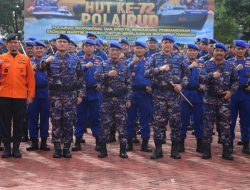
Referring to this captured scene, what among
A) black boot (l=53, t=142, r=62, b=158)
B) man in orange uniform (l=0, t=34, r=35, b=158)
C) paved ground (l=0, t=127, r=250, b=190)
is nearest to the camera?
paved ground (l=0, t=127, r=250, b=190)

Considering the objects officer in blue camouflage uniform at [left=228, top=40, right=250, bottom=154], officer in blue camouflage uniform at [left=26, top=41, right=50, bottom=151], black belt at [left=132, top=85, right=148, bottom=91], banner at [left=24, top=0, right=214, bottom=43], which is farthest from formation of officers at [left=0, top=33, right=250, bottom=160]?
banner at [left=24, top=0, right=214, bottom=43]

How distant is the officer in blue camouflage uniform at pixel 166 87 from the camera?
26.2ft

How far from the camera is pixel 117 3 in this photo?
822 inches

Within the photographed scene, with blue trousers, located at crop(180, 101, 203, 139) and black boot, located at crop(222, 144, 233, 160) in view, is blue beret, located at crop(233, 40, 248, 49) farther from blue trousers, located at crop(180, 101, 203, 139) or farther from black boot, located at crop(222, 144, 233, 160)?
black boot, located at crop(222, 144, 233, 160)

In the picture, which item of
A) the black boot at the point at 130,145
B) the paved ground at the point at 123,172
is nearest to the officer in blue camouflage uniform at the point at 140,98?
the black boot at the point at 130,145

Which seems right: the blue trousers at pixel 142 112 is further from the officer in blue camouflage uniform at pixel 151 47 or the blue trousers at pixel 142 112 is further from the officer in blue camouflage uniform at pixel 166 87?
the officer in blue camouflage uniform at pixel 151 47

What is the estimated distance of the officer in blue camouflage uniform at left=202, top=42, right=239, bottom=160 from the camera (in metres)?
8.07

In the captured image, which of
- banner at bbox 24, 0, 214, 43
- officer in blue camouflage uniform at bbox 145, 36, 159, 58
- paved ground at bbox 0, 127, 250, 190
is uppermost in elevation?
banner at bbox 24, 0, 214, 43

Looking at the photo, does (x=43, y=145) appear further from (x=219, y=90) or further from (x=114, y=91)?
(x=219, y=90)

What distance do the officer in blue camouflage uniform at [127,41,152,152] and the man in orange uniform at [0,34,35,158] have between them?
1.91 meters

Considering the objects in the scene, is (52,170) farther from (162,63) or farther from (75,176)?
(162,63)

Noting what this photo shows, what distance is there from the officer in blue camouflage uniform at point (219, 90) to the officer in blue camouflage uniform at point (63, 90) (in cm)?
209

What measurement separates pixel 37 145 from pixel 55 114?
1.04 metres

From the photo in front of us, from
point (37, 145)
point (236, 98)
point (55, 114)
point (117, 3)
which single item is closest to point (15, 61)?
point (55, 114)
